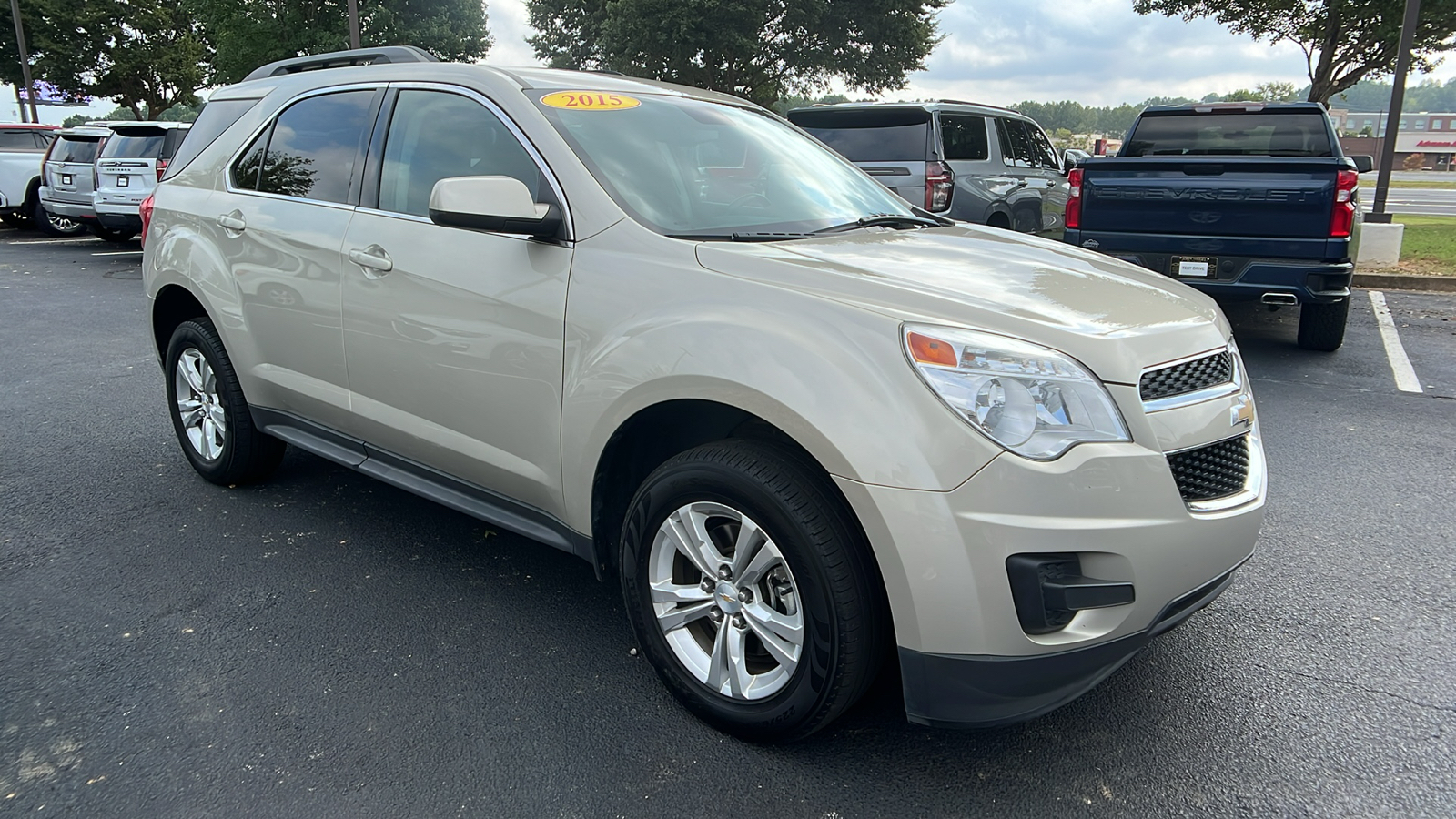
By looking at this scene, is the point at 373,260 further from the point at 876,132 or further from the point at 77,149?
the point at 77,149

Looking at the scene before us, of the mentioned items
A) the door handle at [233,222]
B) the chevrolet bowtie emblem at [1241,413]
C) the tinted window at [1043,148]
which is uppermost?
the tinted window at [1043,148]

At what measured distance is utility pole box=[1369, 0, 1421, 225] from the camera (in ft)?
38.7

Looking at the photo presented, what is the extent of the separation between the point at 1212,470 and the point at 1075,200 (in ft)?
18.7

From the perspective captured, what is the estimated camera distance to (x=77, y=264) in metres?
13.5

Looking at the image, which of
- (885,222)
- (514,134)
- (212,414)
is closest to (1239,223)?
(885,222)

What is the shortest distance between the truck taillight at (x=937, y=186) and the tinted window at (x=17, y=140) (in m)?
16.6

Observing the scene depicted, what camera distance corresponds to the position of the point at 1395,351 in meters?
7.52

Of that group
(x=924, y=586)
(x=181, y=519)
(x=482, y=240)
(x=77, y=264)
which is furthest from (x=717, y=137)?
(x=77, y=264)

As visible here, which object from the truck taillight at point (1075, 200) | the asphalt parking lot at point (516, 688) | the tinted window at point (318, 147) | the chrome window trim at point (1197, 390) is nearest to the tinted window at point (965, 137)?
the truck taillight at point (1075, 200)

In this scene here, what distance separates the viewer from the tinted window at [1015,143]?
10211 millimetres

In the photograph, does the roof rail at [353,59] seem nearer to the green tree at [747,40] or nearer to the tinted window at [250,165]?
the tinted window at [250,165]

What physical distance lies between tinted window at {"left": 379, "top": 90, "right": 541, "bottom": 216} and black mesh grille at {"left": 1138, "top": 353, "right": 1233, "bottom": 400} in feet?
6.09

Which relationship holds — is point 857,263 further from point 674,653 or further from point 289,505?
point 289,505

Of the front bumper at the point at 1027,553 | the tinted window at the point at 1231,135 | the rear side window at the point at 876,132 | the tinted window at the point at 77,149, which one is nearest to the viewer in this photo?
the front bumper at the point at 1027,553
